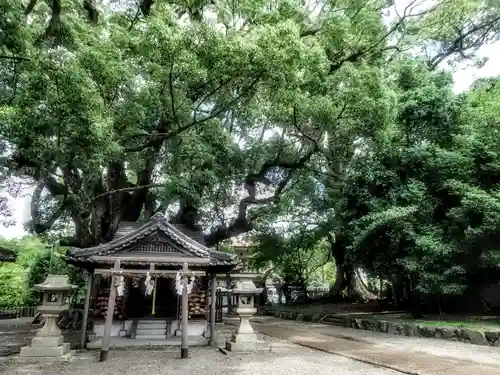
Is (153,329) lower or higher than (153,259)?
lower

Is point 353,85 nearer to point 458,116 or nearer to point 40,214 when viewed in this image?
point 458,116

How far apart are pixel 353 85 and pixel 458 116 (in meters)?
4.87

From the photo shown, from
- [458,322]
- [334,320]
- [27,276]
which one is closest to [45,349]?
[334,320]

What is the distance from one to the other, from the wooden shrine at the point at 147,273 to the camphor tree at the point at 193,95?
7.72 feet

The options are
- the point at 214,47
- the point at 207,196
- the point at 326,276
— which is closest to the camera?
the point at 214,47

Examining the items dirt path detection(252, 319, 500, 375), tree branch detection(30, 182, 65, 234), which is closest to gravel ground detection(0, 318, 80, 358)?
tree branch detection(30, 182, 65, 234)

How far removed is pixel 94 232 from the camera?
1484 cm

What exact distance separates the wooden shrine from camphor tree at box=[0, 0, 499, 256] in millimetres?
2354

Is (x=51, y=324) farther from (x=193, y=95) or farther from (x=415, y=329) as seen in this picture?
(x=415, y=329)

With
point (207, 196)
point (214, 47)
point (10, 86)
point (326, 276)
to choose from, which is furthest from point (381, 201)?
point (326, 276)

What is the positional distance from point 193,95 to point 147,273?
558 cm

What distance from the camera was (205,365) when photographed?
8.23 meters

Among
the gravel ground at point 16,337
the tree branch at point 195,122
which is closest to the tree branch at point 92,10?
the tree branch at point 195,122

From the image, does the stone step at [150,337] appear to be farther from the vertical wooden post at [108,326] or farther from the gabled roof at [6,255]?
the gabled roof at [6,255]
